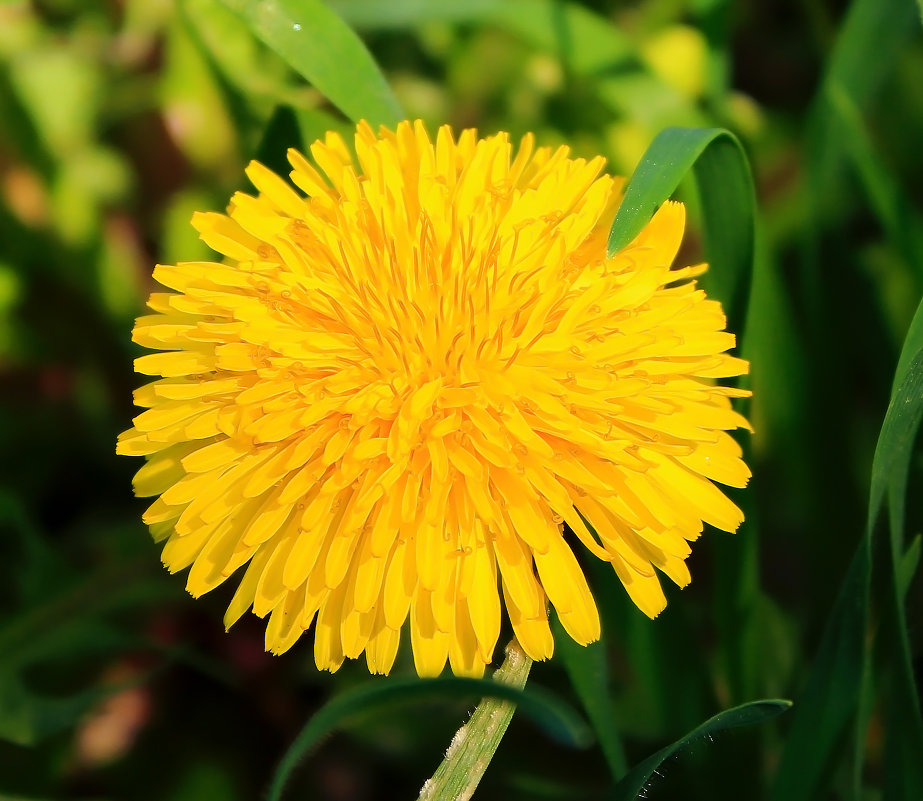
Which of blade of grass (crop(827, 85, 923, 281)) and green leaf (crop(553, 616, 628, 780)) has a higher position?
blade of grass (crop(827, 85, 923, 281))

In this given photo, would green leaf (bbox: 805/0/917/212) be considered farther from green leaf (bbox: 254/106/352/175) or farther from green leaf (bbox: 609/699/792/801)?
green leaf (bbox: 609/699/792/801)

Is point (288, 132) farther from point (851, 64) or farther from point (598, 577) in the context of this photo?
point (851, 64)

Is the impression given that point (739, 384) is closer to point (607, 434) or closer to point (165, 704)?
point (607, 434)

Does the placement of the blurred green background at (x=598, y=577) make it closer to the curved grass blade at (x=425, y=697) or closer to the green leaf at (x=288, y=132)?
the green leaf at (x=288, y=132)

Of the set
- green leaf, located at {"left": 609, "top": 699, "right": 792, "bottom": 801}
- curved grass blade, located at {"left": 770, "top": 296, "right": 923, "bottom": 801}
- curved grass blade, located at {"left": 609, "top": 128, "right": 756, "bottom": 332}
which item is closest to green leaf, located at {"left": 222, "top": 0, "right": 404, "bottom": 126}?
curved grass blade, located at {"left": 609, "top": 128, "right": 756, "bottom": 332}

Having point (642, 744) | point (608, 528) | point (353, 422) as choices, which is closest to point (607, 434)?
point (608, 528)
